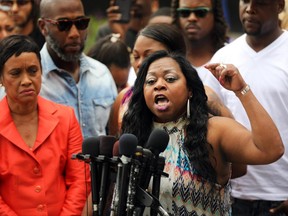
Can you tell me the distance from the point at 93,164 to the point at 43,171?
1.27 metres

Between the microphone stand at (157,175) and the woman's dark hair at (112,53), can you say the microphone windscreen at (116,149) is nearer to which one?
the microphone stand at (157,175)

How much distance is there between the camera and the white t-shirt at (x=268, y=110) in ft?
23.9

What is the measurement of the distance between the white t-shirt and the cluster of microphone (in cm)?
182

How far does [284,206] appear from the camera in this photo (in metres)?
7.18

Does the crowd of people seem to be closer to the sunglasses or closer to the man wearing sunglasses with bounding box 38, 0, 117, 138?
the man wearing sunglasses with bounding box 38, 0, 117, 138

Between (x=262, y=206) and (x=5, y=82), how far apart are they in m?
2.10

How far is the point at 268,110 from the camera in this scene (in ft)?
23.8

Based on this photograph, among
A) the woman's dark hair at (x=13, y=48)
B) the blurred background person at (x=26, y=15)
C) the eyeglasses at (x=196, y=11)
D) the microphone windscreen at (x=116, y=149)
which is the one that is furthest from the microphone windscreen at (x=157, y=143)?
the blurred background person at (x=26, y=15)

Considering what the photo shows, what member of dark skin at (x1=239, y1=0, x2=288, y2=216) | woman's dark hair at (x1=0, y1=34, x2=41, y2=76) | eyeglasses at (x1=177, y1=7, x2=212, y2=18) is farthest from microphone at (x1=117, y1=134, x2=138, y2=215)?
eyeglasses at (x1=177, y1=7, x2=212, y2=18)

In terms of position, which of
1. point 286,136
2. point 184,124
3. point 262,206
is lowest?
point 262,206

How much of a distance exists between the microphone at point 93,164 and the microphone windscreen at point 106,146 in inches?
1.3

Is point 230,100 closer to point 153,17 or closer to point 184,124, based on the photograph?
point 184,124

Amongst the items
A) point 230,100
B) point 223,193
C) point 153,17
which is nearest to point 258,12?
point 230,100

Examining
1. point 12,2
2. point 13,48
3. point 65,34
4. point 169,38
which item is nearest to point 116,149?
point 13,48
